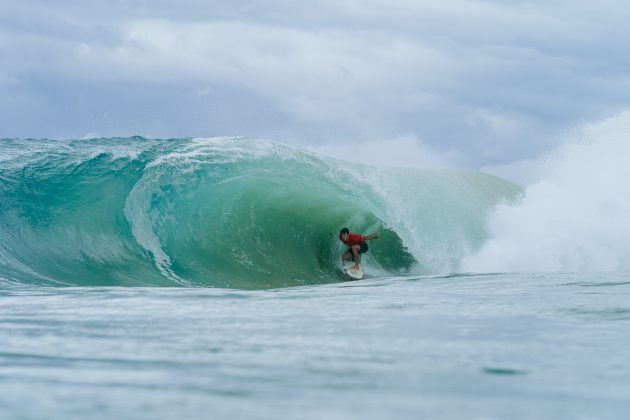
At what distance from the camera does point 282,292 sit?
8922 mm

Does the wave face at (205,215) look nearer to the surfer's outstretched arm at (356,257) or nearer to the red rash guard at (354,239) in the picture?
the surfer's outstretched arm at (356,257)

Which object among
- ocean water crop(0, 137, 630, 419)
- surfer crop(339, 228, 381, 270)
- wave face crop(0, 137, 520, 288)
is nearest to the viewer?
ocean water crop(0, 137, 630, 419)

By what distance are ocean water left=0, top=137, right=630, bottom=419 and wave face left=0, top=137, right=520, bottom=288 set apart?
0.12 feet

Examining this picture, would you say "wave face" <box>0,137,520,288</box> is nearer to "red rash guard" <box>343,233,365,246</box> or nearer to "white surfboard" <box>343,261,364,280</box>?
"white surfboard" <box>343,261,364,280</box>

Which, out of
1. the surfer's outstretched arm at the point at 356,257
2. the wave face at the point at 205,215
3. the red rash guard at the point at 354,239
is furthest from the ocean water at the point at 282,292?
the red rash guard at the point at 354,239

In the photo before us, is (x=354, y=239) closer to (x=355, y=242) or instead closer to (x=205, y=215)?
(x=355, y=242)

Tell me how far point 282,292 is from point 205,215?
5014 mm

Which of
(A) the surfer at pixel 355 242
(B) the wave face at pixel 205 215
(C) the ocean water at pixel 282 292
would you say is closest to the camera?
(C) the ocean water at pixel 282 292

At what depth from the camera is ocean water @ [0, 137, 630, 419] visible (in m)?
3.51

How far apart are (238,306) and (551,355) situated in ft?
10.3

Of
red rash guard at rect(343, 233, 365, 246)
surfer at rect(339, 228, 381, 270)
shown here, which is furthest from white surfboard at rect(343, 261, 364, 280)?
red rash guard at rect(343, 233, 365, 246)

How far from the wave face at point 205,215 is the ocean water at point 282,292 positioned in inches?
1.4

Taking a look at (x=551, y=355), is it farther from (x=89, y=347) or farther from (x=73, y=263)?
(x=73, y=263)

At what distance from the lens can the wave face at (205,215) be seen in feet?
39.5
